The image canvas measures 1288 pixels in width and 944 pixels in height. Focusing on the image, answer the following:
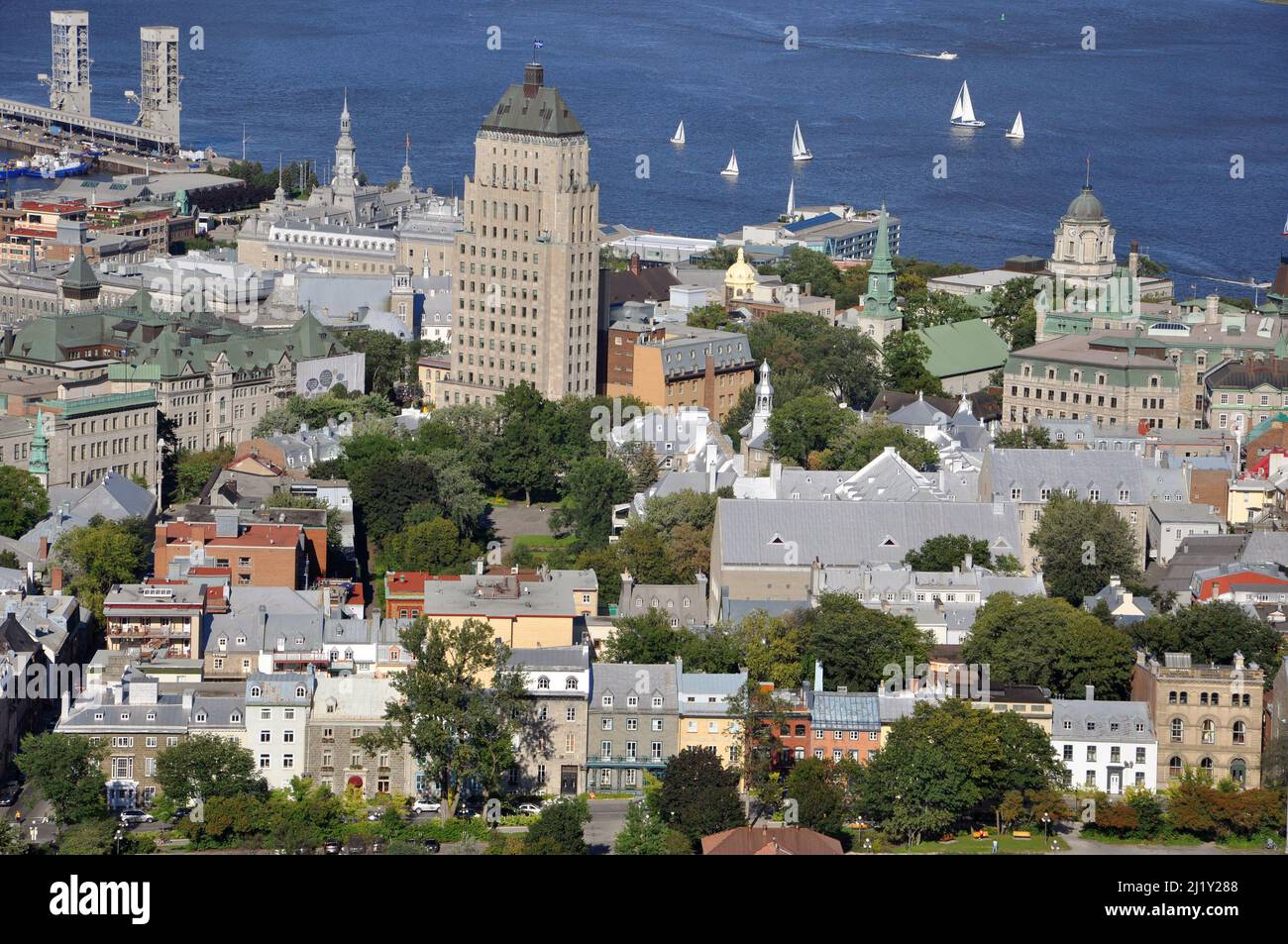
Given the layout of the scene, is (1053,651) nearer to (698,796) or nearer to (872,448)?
(698,796)

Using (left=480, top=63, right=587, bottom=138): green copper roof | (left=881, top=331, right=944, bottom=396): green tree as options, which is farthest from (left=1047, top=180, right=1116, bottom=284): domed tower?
(left=480, top=63, right=587, bottom=138): green copper roof

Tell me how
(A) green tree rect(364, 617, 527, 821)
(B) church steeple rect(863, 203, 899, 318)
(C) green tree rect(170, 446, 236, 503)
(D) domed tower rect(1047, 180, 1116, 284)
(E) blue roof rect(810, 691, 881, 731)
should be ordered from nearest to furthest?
1. (A) green tree rect(364, 617, 527, 821)
2. (E) blue roof rect(810, 691, 881, 731)
3. (C) green tree rect(170, 446, 236, 503)
4. (B) church steeple rect(863, 203, 899, 318)
5. (D) domed tower rect(1047, 180, 1116, 284)

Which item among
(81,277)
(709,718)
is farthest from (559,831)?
(81,277)

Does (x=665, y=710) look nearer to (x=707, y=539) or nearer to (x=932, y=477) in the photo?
(x=707, y=539)

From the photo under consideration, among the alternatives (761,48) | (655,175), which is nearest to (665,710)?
(655,175)

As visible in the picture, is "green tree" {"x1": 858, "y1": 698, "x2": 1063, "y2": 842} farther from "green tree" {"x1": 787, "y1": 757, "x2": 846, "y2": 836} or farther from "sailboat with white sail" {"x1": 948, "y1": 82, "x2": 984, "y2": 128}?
"sailboat with white sail" {"x1": 948, "y1": 82, "x2": 984, "y2": 128}
